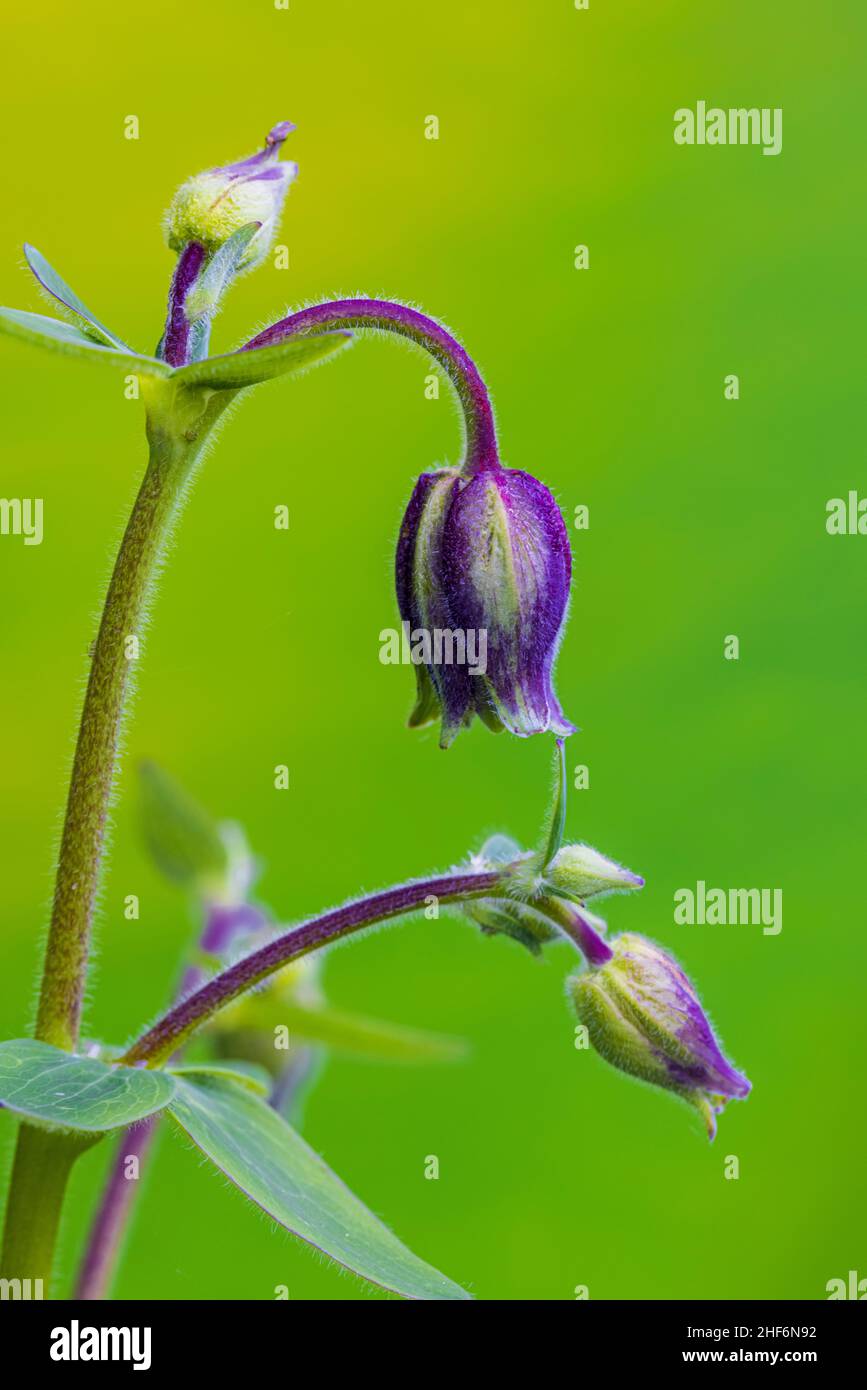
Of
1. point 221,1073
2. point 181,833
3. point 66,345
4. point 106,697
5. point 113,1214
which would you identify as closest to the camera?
point 66,345

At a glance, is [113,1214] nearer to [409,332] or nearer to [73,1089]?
[73,1089]

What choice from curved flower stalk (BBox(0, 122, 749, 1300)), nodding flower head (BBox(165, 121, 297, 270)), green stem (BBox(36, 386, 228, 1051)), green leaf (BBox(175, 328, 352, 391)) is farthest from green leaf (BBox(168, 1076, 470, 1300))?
nodding flower head (BBox(165, 121, 297, 270))

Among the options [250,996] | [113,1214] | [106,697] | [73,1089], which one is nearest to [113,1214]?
[113,1214]

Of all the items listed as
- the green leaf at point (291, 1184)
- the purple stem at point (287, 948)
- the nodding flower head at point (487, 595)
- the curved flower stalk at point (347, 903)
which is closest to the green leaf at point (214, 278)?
the curved flower stalk at point (347, 903)

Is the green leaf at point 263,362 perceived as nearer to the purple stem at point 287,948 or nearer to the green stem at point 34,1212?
the purple stem at point 287,948
